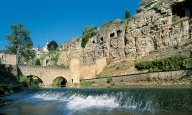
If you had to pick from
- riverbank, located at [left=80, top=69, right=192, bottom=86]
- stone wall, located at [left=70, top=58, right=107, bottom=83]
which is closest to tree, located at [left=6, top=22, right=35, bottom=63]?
stone wall, located at [left=70, top=58, right=107, bottom=83]

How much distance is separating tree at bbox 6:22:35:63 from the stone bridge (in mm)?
11319

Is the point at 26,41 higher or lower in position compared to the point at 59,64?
higher

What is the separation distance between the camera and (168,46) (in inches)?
881

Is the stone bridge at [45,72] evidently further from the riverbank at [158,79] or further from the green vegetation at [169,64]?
the green vegetation at [169,64]

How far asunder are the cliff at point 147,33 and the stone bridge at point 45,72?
20.4 ft

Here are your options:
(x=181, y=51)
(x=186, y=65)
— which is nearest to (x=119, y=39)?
(x=181, y=51)

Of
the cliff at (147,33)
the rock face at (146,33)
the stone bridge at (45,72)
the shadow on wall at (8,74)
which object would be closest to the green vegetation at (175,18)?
the cliff at (147,33)

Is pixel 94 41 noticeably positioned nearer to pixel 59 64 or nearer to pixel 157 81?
pixel 59 64

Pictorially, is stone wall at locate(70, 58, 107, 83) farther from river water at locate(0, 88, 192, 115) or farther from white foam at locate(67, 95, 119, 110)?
river water at locate(0, 88, 192, 115)

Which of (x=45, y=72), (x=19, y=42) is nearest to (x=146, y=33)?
(x=45, y=72)

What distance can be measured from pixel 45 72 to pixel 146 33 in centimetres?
1865

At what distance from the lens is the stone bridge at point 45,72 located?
95.7 ft

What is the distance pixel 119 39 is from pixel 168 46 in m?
9.31

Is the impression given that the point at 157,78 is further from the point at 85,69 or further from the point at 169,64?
the point at 85,69
